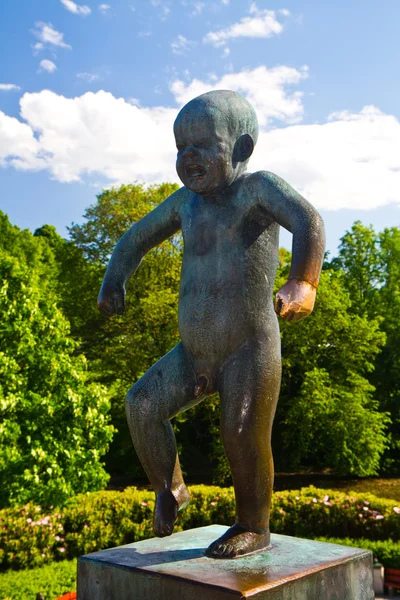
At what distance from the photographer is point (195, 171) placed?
11.0 ft

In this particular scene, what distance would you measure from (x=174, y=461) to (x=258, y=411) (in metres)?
0.56

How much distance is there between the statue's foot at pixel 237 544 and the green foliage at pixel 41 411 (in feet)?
24.0

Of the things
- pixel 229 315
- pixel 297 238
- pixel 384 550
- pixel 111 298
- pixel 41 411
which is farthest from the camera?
pixel 41 411

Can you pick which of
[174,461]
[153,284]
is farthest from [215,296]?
[153,284]

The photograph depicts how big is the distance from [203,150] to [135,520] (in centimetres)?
965

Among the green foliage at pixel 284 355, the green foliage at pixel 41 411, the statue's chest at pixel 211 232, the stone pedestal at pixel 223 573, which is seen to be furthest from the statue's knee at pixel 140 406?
the green foliage at pixel 284 355

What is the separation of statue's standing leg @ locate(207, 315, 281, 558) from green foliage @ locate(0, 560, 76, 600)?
589 cm

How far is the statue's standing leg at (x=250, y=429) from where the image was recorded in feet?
10.2

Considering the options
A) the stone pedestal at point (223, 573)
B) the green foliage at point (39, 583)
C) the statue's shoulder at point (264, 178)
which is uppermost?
the statue's shoulder at point (264, 178)

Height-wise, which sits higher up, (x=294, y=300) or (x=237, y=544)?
(x=294, y=300)

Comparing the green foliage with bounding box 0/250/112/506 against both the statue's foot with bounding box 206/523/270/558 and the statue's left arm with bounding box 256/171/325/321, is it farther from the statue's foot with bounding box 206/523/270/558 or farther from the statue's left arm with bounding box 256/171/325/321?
the statue's left arm with bounding box 256/171/325/321

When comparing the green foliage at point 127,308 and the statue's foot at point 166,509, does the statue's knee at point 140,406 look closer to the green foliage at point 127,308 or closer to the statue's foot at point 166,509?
the statue's foot at point 166,509

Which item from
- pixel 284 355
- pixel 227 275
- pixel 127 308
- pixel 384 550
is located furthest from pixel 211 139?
pixel 284 355

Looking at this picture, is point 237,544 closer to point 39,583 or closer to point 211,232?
point 211,232
